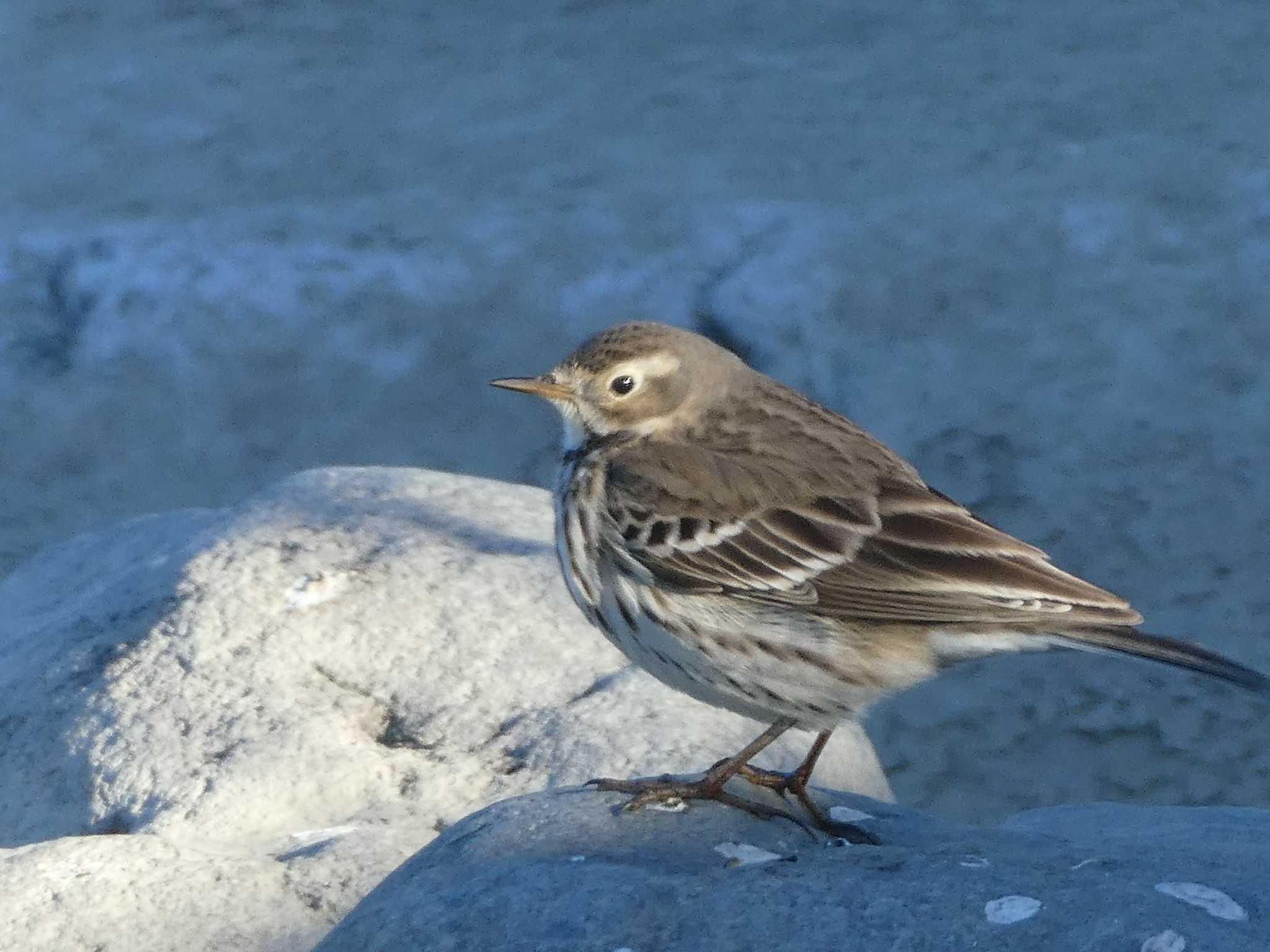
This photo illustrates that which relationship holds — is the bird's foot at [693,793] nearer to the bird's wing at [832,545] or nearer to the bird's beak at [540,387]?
the bird's wing at [832,545]

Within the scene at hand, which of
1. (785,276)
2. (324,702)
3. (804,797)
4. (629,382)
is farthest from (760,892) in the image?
(785,276)

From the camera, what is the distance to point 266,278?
1023 centimetres

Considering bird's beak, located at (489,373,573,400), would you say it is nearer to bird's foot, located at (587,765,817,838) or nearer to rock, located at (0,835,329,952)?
bird's foot, located at (587,765,817,838)

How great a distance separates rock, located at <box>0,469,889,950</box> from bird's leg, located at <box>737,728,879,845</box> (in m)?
0.54

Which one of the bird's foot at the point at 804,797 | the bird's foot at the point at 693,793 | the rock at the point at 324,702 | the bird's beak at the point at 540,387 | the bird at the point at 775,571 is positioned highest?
the bird's beak at the point at 540,387

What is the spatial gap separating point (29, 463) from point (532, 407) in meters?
2.70

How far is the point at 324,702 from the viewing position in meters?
5.90

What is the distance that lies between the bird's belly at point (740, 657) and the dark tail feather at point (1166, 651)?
0.58m

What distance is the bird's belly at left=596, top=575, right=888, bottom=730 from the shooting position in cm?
486

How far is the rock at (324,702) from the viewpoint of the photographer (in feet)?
17.9

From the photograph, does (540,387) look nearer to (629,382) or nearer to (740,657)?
(629,382)

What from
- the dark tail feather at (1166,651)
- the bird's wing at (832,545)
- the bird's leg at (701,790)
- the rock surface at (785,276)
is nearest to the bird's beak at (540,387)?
the bird's wing at (832,545)

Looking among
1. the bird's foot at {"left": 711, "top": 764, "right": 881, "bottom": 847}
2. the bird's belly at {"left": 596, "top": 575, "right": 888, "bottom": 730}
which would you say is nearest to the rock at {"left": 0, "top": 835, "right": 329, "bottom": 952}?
the bird's belly at {"left": 596, "top": 575, "right": 888, "bottom": 730}

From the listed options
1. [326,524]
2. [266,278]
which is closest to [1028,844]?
[326,524]
